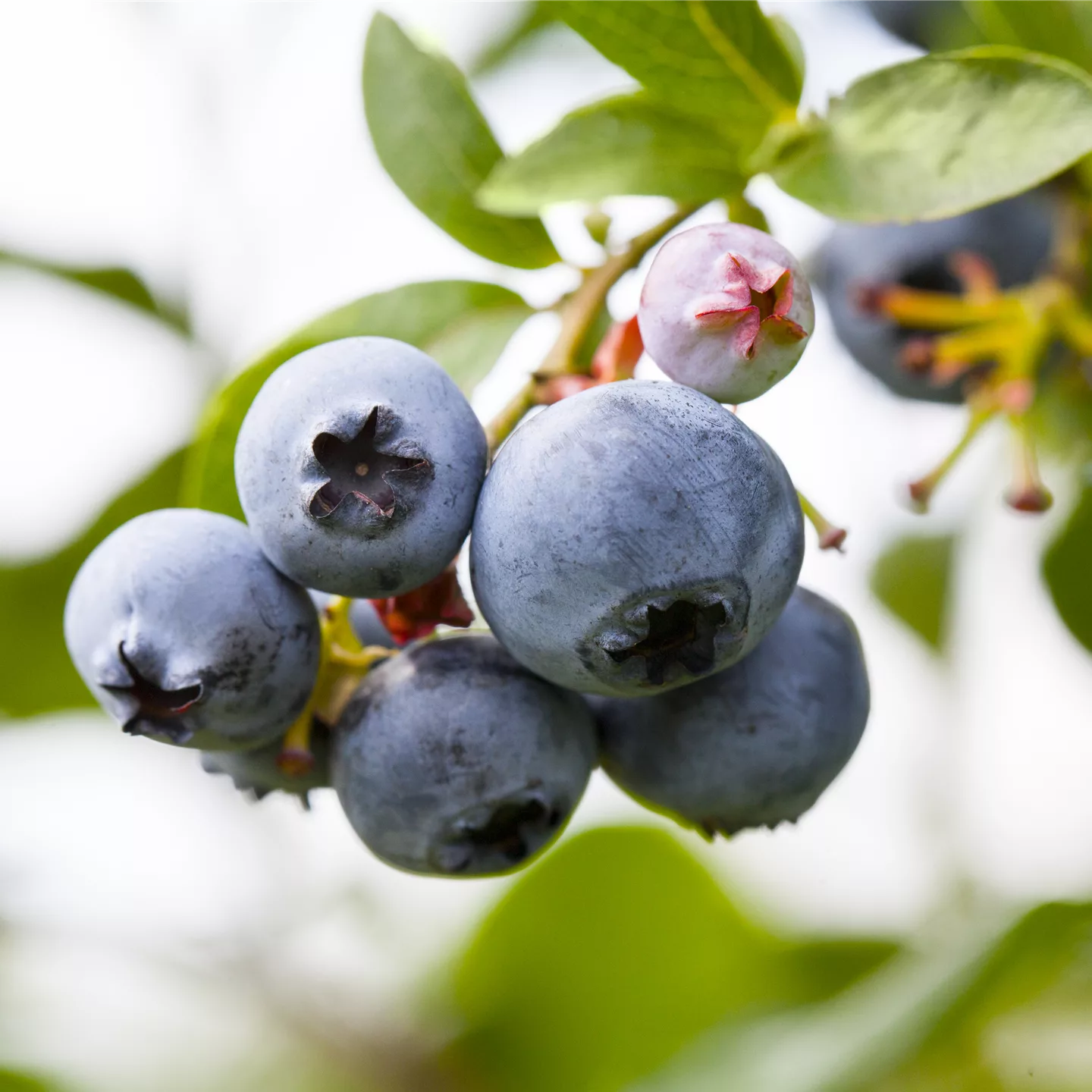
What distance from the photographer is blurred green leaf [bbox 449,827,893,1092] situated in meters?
2.10

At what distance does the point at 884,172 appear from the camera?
0.99 meters

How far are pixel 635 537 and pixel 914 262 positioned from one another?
1.00 m

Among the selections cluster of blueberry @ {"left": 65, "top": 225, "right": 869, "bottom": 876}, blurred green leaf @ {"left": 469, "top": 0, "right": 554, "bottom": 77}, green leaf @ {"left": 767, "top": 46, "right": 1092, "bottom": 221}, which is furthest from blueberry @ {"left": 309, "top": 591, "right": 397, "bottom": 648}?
blurred green leaf @ {"left": 469, "top": 0, "right": 554, "bottom": 77}

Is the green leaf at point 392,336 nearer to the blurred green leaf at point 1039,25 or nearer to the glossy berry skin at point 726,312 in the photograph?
the glossy berry skin at point 726,312

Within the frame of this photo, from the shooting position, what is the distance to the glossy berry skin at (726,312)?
0.83m

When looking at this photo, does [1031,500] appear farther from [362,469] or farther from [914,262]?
[362,469]

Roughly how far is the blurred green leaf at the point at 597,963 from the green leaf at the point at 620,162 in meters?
1.33

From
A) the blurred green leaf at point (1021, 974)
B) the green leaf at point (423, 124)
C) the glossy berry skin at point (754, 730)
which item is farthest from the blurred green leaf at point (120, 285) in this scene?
the blurred green leaf at point (1021, 974)

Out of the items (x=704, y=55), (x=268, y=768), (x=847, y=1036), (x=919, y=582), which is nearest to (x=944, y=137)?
(x=704, y=55)

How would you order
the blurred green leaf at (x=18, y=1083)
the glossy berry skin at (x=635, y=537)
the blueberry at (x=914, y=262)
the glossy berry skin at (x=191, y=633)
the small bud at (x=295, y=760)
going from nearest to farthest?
the glossy berry skin at (x=635, y=537)
the glossy berry skin at (x=191, y=633)
the small bud at (x=295, y=760)
the blueberry at (x=914, y=262)
the blurred green leaf at (x=18, y=1083)

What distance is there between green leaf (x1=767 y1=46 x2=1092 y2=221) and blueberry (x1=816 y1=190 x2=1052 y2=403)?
0.51 metres

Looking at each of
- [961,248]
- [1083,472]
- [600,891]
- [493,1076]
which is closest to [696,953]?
[600,891]

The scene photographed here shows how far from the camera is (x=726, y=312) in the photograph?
2.69 feet

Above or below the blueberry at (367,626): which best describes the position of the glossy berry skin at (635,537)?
above
